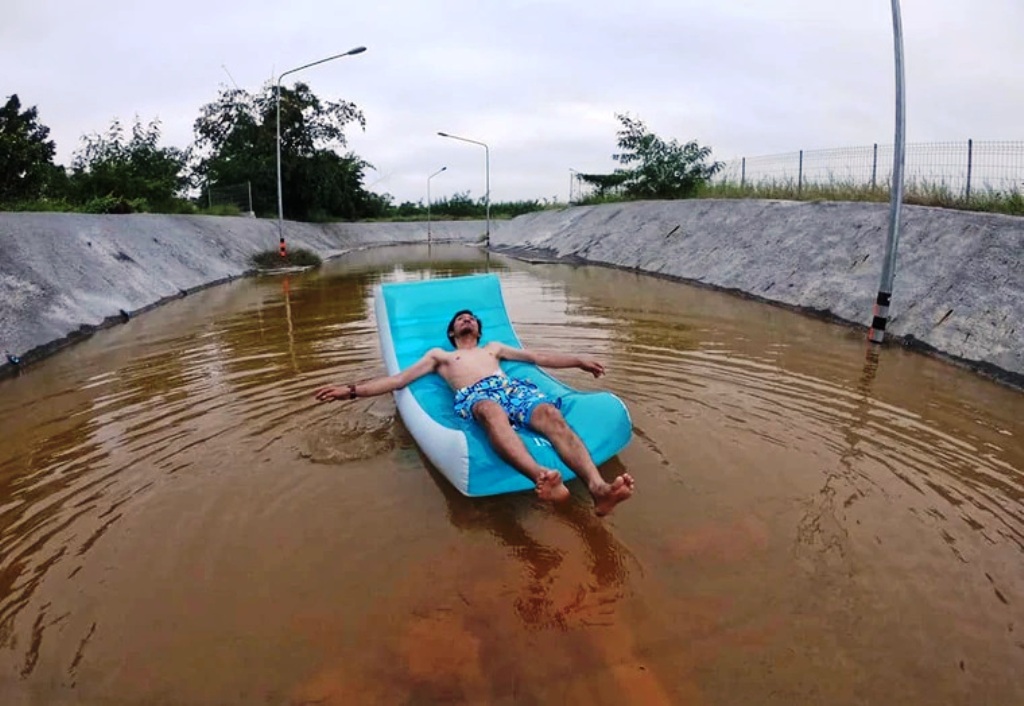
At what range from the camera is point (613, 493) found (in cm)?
Answer: 344

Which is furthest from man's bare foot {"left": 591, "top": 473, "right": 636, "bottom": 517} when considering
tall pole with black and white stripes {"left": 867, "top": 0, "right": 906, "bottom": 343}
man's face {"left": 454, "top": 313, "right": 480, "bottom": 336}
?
tall pole with black and white stripes {"left": 867, "top": 0, "right": 906, "bottom": 343}

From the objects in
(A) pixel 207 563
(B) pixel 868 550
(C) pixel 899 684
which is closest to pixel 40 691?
(A) pixel 207 563

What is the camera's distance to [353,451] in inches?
196

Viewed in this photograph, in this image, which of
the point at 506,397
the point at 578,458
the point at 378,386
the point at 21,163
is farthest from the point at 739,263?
the point at 21,163

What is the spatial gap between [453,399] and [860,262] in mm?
9139

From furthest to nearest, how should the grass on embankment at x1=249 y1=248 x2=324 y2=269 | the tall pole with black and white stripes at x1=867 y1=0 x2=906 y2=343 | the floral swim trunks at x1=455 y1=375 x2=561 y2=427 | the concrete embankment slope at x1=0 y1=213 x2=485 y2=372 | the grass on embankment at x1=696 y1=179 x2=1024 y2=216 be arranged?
the grass on embankment at x1=249 y1=248 x2=324 y2=269
the grass on embankment at x1=696 y1=179 x2=1024 y2=216
the concrete embankment slope at x1=0 y1=213 x2=485 y2=372
the tall pole with black and white stripes at x1=867 y1=0 x2=906 y2=343
the floral swim trunks at x1=455 y1=375 x2=561 y2=427

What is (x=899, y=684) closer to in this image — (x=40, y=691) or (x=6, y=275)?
(x=40, y=691)

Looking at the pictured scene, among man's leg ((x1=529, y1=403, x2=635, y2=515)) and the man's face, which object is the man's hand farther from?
man's leg ((x1=529, y1=403, x2=635, y2=515))

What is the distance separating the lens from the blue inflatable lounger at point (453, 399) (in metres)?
4.07

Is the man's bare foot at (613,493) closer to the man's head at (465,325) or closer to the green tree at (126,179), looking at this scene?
the man's head at (465,325)

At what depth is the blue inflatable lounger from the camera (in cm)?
407

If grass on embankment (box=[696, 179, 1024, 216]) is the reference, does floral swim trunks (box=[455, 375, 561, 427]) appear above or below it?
below

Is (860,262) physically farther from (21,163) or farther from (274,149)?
(274,149)

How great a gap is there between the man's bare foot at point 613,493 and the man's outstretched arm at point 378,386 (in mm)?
1923
